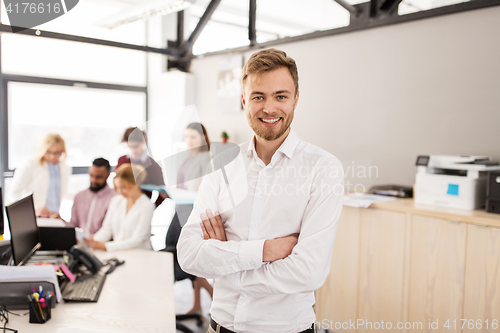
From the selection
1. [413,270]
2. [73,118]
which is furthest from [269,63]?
[73,118]

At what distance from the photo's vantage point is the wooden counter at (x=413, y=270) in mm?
2068

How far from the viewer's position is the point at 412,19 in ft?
9.31

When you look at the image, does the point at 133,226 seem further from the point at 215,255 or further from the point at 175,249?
the point at 215,255

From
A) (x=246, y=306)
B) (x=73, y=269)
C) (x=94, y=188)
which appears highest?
(x=94, y=188)

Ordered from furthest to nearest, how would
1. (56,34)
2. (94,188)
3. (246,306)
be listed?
(56,34) < (94,188) < (246,306)

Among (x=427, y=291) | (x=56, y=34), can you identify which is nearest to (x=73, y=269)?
(x=427, y=291)

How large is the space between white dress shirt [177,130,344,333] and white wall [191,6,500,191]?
175cm

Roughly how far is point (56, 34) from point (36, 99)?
1.04 meters

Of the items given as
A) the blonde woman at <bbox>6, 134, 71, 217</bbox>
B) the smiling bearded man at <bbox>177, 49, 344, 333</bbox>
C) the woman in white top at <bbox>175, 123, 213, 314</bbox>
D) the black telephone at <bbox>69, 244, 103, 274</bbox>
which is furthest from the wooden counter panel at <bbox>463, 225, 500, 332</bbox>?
the blonde woman at <bbox>6, 134, 71, 217</bbox>

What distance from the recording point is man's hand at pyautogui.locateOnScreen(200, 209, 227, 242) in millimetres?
1365

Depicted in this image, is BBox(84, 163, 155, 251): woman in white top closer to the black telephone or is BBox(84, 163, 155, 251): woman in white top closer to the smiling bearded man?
the black telephone

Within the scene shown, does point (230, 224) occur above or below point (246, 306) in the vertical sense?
above

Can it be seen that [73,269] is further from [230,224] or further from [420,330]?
[420,330]

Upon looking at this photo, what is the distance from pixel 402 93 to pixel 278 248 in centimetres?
215
